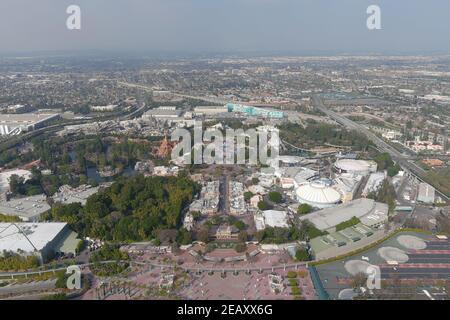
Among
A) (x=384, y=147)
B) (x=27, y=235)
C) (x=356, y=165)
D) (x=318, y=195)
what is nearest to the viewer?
(x=27, y=235)

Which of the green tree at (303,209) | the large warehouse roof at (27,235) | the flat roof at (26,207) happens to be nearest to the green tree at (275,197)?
the green tree at (303,209)

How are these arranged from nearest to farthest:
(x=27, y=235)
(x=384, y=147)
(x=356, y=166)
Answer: (x=27, y=235) → (x=356, y=166) → (x=384, y=147)

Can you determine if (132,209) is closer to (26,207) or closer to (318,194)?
(26,207)

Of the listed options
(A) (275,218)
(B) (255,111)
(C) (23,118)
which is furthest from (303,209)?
(C) (23,118)

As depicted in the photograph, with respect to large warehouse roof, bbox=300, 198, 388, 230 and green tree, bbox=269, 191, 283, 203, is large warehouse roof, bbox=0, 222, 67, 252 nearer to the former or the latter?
green tree, bbox=269, 191, 283, 203

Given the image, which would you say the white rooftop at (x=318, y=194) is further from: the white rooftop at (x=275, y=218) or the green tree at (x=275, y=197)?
the white rooftop at (x=275, y=218)

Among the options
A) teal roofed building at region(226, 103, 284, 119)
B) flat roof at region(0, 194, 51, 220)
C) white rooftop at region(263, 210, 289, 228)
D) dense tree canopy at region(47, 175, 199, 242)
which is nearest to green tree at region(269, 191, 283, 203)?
white rooftop at region(263, 210, 289, 228)
